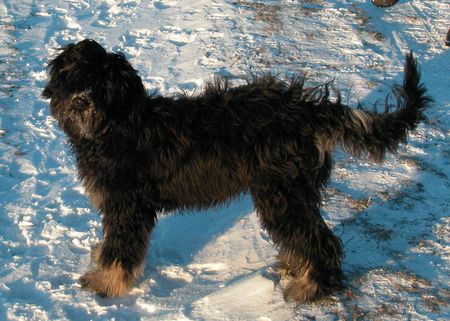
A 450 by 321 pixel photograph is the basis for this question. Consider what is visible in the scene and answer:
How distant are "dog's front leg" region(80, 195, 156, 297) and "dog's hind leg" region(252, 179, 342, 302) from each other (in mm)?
845

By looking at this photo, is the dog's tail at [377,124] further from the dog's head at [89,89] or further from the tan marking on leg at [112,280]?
the tan marking on leg at [112,280]

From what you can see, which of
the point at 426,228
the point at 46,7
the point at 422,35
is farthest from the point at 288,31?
the point at 426,228

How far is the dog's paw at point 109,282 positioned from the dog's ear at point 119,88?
113 cm

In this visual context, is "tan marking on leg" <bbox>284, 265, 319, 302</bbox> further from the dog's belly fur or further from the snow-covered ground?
the dog's belly fur

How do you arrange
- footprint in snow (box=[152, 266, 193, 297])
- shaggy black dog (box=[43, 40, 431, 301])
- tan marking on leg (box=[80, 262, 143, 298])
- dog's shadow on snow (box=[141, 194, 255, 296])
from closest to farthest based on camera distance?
shaggy black dog (box=[43, 40, 431, 301]) → tan marking on leg (box=[80, 262, 143, 298]) → footprint in snow (box=[152, 266, 193, 297]) → dog's shadow on snow (box=[141, 194, 255, 296])

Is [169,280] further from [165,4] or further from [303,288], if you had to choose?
[165,4]

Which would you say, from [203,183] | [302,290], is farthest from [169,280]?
[302,290]

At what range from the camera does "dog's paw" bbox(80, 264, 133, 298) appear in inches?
173

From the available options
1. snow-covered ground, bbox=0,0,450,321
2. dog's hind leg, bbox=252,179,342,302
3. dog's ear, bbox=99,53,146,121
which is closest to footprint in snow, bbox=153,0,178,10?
snow-covered ground, bbox=0,0,450,321

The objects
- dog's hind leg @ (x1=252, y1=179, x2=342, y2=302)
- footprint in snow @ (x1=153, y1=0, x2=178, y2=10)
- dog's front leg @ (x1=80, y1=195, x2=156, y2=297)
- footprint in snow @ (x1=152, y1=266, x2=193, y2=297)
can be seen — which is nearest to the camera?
dog's hind leg @ (x1=252, y1=179, x2=342, y2=302)

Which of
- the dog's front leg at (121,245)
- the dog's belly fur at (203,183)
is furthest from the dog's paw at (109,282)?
the dog's belly fur at (203,183)

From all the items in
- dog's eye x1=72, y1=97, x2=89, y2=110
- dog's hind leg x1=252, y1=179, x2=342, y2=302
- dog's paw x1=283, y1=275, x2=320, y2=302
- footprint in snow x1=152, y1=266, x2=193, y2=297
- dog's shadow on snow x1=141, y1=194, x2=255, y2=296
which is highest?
dog's eye x1=72, y1=97, x2=89, y2=110

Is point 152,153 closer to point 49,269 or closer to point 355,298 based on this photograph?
point 49,269

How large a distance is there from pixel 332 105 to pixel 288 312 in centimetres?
148
